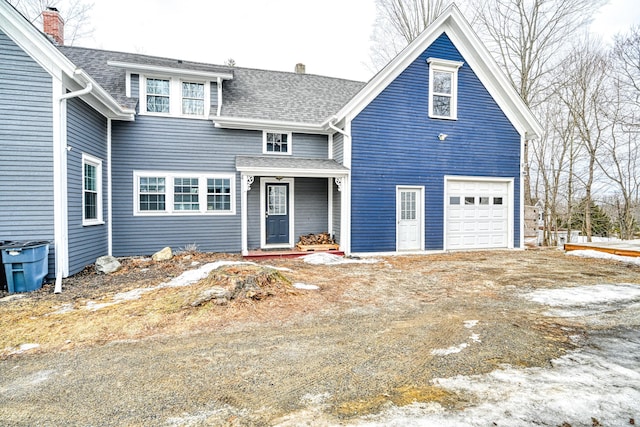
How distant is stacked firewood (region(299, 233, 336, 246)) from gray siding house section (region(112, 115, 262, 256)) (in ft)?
6.70

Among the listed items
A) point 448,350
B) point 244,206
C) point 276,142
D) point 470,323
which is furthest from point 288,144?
point 448,350

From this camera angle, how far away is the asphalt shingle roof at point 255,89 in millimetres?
9828

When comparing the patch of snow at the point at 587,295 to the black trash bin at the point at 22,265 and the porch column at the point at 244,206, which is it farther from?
the black trash bin at the point at 22,265

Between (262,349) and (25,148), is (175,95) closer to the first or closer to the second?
(25,148)

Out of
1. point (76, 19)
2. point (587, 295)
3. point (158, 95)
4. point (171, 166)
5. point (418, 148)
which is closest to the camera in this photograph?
point (587, 295)

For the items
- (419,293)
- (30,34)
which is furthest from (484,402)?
(30,34)

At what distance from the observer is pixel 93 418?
234 cm

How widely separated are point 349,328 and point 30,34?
7.64 m

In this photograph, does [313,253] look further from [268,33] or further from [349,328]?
[268,33]

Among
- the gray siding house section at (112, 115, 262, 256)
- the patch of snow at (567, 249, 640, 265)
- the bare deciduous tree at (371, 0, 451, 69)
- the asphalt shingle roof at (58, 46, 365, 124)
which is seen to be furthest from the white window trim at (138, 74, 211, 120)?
the bare deciduous tree at (371, 0, 451, 69)

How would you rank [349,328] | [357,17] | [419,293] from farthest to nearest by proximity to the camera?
[357,17], [419,293], [349,328]

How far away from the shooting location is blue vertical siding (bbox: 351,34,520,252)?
10.0 metres

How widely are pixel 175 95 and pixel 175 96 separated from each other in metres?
0.03

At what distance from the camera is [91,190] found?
806cm
